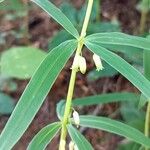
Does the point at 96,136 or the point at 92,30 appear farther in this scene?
the point at 96,136

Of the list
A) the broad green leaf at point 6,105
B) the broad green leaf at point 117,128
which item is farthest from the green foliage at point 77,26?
the broad green leaf at point 117,128

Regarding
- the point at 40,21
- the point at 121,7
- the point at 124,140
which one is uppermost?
the point at 40,21

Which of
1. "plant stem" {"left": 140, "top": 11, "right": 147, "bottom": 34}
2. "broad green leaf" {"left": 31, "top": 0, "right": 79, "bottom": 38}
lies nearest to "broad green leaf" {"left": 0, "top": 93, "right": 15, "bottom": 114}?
"plant stem" {"left": 140, "top": 11, "right": 147, "bottom": 34}

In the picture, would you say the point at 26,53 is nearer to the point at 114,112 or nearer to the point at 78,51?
the point at 114,112

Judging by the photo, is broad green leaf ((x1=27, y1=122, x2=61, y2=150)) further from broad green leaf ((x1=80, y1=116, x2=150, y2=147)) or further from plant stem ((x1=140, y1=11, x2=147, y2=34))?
plant stem ((x1=140, y1=11, x2=147, y2=34))

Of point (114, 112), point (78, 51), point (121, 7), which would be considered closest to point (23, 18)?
point (121, 7)

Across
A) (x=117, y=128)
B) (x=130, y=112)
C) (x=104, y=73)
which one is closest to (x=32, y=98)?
(x=117, y=128)

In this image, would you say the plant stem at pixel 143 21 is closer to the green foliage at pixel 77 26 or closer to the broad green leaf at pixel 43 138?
the green foliage at pixel 77 26

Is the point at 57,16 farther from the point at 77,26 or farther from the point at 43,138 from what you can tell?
the point at 77,26
